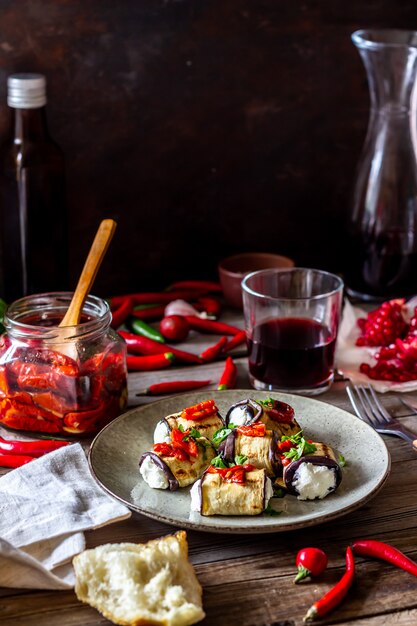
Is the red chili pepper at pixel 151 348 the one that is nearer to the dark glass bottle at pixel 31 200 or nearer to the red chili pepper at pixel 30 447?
the dark glass bottle at pixel 31 200

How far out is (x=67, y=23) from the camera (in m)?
1.96

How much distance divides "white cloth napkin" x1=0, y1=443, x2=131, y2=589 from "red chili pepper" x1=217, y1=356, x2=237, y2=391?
0.38 metres

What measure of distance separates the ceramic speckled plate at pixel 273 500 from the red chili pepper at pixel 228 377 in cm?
15

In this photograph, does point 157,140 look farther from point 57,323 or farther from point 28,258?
point 57,323

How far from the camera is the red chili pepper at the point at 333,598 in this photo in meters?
1.11

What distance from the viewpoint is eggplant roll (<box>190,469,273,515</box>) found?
4.09 feet

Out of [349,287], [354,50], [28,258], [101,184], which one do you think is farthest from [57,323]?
[354,50]

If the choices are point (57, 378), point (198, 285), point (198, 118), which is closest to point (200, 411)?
point (57, 378)

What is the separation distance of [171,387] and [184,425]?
1.10ft

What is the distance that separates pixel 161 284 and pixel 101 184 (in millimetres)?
312

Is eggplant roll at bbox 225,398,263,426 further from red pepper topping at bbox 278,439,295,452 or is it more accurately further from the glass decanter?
the glass decanter

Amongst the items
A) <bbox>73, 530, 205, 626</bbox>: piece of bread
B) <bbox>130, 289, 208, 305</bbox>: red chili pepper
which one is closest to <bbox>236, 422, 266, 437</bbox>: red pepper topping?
<bbox>73, 530, 205, 626</bbox>: piece of bread

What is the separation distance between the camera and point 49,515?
1.28 meters

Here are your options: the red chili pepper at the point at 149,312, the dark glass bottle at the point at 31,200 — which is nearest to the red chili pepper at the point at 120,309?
the red chili pepper at the point at 149,312
